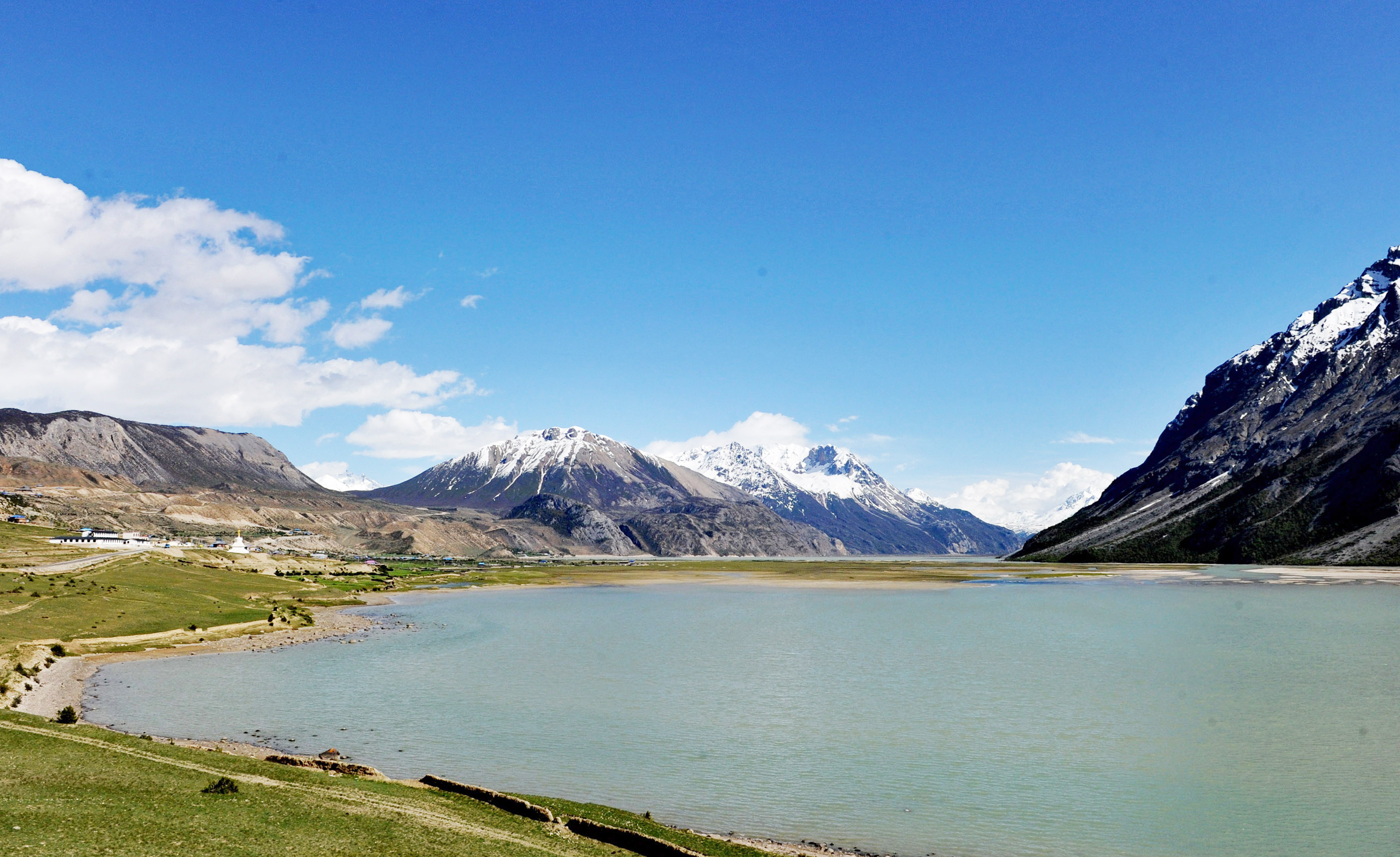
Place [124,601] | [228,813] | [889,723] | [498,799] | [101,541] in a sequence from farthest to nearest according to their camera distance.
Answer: [101,541] → [124,601] → [889,723] → [498,799] → [228,813]

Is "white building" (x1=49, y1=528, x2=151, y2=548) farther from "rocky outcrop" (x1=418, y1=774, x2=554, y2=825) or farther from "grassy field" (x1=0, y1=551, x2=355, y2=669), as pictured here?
"rocky outcrop" (x1=418, y1=774, x2=554, y2=825)

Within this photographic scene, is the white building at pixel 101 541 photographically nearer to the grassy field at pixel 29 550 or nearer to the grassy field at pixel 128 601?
the grassy field at pixel 29 550

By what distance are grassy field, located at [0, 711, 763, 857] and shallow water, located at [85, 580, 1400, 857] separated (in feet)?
23.6

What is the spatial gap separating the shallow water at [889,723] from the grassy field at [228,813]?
283 inches

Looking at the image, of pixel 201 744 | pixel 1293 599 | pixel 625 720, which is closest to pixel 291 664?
pixel 201 744

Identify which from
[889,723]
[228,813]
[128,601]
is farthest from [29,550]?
[889,723]

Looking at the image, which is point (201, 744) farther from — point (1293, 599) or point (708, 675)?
point (1293, 599)

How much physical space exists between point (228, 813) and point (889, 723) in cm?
3481

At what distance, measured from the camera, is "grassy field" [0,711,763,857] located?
69.9 ft

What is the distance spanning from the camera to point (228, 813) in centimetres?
2420

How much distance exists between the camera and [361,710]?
51438 mm

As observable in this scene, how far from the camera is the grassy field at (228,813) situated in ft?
69.9

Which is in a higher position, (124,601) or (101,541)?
(101,541)

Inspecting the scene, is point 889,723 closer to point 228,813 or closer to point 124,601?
point 228,813
